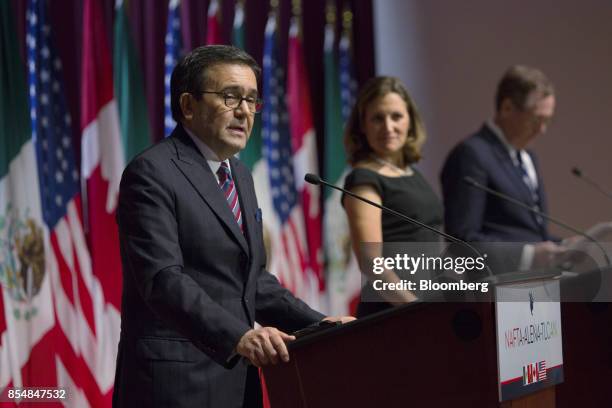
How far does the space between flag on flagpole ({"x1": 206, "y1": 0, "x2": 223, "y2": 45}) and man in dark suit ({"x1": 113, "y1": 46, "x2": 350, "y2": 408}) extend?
204 cm

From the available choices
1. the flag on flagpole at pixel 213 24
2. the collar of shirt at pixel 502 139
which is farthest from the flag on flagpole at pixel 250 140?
the collar of shirt at pixel 502 139

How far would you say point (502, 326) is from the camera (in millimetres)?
1659

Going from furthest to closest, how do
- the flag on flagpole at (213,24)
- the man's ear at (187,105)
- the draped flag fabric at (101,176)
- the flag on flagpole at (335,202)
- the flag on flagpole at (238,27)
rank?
1. the flag on flagpole at (335,202)
2. the flag on flagpole at (238,27)
3. the flag on flagpole at (213,24)
4. the draped flag fabric at (101,176)
5. the man's ear at (187,105)

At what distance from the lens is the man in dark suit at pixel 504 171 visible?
332 centimetres

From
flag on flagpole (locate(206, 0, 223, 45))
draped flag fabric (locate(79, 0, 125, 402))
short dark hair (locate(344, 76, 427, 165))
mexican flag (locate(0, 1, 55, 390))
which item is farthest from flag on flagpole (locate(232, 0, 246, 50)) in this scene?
short dark hair (locate(344, 76, 427, 165))

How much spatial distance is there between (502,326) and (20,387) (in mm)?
2011

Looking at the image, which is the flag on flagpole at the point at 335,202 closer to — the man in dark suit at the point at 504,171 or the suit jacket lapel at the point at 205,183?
the man in dark suit at the point at 504,171

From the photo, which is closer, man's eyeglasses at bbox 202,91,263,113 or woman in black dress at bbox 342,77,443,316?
man's eyeglasses at bbox 202,91,263,113

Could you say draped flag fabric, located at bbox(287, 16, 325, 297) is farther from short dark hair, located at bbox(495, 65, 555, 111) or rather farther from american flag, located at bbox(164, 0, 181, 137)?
short dark hair, located at bbox(495, 65, 555, 111)

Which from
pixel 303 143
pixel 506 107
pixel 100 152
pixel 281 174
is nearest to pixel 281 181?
pixel 281 174

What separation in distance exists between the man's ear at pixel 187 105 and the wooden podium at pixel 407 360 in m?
0.65

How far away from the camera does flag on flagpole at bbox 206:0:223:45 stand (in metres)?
4.02

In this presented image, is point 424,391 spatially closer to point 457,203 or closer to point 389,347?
point 389,347

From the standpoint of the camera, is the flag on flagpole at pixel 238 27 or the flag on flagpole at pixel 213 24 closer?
the flag on flagpole at pixel 213 24
